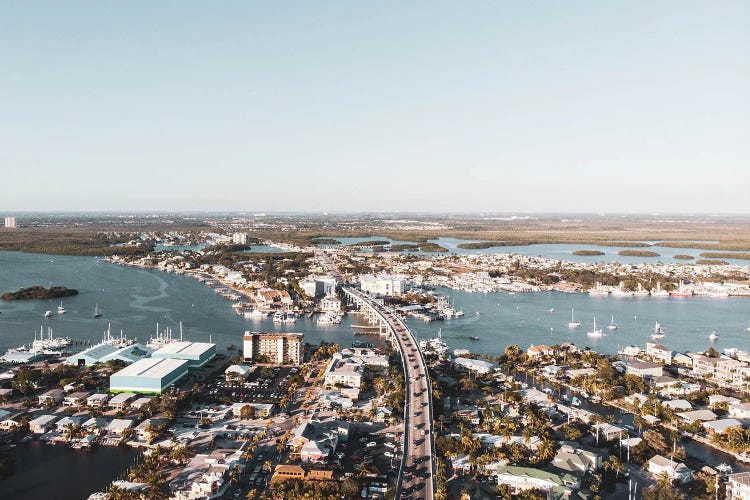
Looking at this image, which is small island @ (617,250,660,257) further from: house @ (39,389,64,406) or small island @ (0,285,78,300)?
house @ (39,389,64,406)

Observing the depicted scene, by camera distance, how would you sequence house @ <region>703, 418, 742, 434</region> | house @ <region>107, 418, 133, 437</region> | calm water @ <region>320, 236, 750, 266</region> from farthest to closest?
calm water @ <region>320, 236, 750, 266</region>, house @ <region>703, 418, 742, 434</region>, house @ <region>107, 418, 133, 437</region>

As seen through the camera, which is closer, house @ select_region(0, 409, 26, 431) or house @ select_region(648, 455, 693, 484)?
house @ select_region(648, 455, 693, 484)

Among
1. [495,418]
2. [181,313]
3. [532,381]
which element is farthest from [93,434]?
[181,313]

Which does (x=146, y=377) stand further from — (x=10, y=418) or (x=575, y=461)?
(x=575, y=461)

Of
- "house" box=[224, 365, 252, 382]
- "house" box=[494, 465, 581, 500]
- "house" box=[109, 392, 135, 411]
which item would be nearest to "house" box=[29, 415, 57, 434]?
"house" box=[109, 392, 135, 411]

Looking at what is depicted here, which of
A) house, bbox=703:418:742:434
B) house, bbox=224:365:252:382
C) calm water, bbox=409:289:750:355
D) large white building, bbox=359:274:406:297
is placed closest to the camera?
house, bbox=703:418:742:434

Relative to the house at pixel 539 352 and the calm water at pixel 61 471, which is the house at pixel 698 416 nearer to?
the house at pixel 539 352
